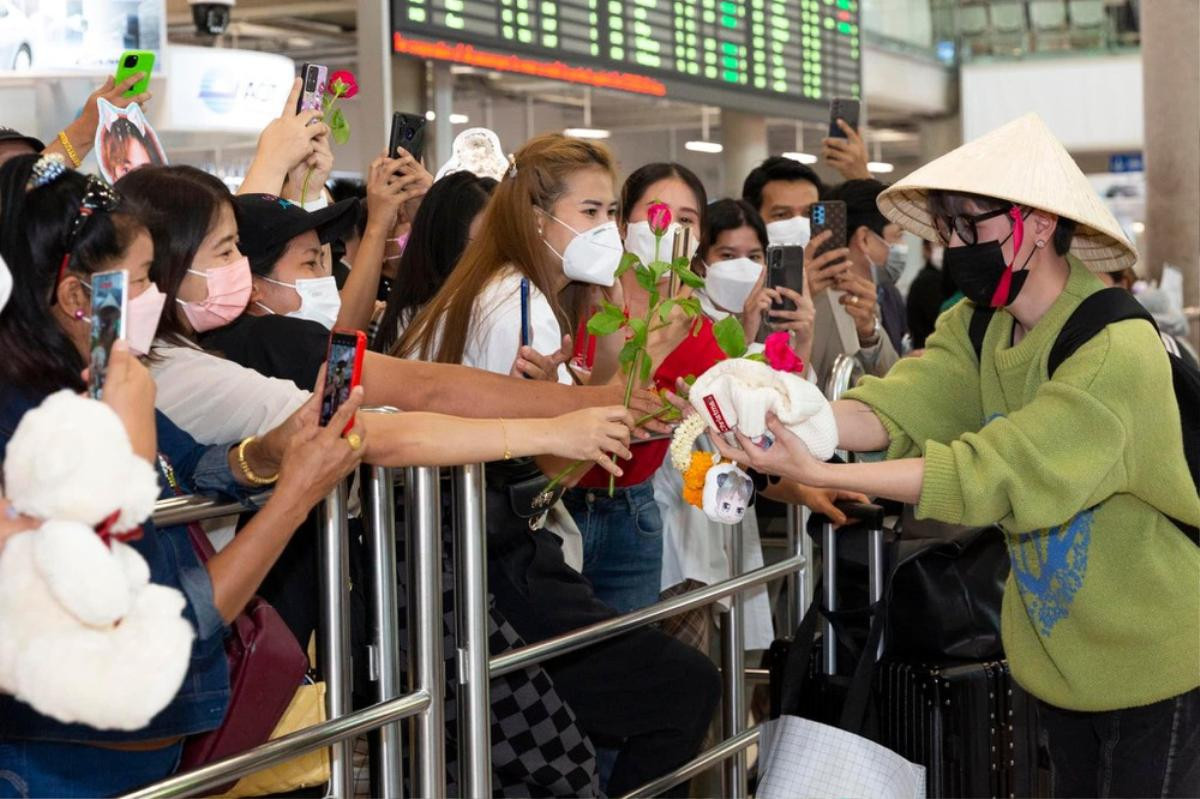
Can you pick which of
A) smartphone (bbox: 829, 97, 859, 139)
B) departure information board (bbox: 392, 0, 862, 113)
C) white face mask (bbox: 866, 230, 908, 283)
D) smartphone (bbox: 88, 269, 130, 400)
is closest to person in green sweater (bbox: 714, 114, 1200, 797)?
smartphone (bbox: 88, 269, 130, 400)

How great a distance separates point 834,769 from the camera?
113 inches

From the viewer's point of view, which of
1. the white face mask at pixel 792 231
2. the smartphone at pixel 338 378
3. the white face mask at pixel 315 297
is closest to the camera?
the smartphone at pixel 338 378

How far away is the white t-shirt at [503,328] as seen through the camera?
298cm

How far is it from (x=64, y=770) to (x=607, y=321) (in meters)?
1.05

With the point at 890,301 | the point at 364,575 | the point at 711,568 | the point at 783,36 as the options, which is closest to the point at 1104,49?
the point at 783,36

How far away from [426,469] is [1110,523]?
1.13 meters

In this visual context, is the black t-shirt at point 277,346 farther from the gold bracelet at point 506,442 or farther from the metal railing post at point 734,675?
the metal railing post at point 734,675

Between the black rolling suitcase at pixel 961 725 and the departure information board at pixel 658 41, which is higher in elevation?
the departure information board at pixel 658 41

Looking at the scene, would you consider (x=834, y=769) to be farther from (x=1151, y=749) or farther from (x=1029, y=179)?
(x=1029, y=179)

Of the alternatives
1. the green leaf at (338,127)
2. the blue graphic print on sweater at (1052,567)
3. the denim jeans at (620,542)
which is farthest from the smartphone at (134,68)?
the blue graphic print on sweater at (1052,567)

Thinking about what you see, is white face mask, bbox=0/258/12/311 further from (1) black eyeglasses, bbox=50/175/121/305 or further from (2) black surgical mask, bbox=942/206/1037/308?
(2) black surgical mask, bbox=942/206/1037/308

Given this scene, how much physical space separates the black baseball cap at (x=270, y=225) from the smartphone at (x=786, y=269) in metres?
0.98

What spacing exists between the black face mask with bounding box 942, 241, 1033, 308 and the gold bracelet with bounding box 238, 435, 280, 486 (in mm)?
1165

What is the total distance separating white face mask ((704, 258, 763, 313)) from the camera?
13.9 ft
